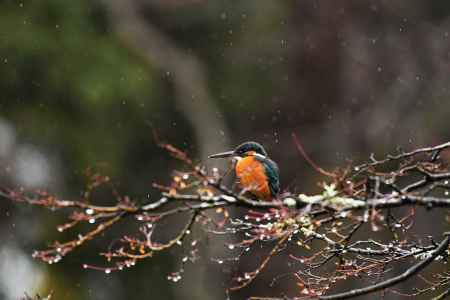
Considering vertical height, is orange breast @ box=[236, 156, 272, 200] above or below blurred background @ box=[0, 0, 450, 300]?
below

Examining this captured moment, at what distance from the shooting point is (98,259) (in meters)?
13.8

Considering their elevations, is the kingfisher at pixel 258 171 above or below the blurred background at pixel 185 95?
below

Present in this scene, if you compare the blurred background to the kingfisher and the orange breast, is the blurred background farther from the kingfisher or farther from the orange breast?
the orange breast

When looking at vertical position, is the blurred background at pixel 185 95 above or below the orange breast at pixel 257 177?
above

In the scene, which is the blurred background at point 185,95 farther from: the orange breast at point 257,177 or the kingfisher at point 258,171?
the orange breast at point 257,177

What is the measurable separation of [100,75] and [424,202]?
34.5 ft

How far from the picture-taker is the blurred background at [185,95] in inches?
518

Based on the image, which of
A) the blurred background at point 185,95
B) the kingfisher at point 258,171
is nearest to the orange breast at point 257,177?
the kingfisher at point 258,171

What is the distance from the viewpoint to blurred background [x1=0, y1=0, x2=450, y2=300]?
13162mm

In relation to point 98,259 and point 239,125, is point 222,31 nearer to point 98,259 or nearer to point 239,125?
point 239,125

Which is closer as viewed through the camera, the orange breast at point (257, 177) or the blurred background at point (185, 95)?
the orange breast at point (257, 177)

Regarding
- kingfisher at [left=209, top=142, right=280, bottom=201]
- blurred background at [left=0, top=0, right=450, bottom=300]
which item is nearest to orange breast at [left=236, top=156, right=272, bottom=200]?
kingfisher at [left=209, top=142, right=280, bottom=201]

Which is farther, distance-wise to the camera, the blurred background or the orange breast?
the blurred background

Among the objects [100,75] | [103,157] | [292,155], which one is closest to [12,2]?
[100,75]
